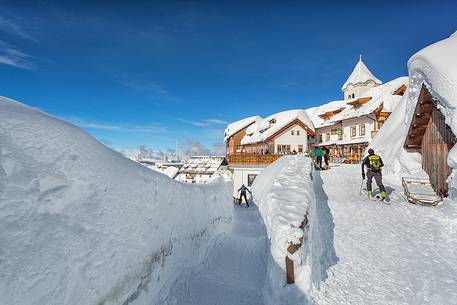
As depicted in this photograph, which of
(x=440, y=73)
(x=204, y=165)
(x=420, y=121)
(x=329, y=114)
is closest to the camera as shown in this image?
(x=440, y=73)

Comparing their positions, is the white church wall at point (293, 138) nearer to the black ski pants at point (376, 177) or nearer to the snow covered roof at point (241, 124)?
the snow covered roof at point (241, 124)

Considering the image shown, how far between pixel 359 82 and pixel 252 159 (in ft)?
101

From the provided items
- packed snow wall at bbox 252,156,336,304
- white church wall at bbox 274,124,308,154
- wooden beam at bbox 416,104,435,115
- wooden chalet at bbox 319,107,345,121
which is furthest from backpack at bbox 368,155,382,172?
wooden chalet at bbox 319,107,345,121

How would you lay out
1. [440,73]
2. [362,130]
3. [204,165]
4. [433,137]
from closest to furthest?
1. [440,73]
2. [433,137]
3. [362,130]
4. [204,165]

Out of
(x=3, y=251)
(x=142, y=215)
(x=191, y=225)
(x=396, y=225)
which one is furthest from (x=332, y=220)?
(x=3, y=251)

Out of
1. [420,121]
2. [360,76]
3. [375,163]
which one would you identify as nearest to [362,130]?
[360,76]

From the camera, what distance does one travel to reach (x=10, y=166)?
2.35 m

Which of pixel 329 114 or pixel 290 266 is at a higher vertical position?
pixel 329 114

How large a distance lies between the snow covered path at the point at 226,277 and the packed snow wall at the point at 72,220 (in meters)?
0.63

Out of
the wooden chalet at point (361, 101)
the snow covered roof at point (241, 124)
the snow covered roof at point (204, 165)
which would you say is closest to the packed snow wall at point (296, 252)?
the snow covered roof at point (204, 165)

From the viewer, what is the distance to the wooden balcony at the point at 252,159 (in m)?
25.6

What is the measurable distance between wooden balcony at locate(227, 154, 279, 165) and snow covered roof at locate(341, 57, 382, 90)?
2997 cm

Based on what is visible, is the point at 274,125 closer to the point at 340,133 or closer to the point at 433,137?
the point at 340,133

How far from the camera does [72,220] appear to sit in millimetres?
2678
